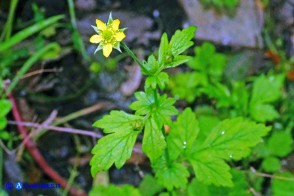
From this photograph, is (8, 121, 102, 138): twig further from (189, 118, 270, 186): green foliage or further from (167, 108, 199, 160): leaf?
(189, 118, 270, 186): green foliage

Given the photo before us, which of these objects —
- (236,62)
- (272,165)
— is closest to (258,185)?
(272,165)

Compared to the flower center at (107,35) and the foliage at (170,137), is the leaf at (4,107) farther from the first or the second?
the flower center at (107,35)

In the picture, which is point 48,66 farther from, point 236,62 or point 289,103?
point 289,103

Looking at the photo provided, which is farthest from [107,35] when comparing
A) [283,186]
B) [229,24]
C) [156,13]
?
[229,24]

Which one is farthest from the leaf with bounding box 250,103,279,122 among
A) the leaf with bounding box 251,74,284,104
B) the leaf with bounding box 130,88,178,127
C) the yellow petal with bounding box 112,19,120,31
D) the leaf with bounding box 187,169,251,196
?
the yellow petal with bounding box 112,19,120,31

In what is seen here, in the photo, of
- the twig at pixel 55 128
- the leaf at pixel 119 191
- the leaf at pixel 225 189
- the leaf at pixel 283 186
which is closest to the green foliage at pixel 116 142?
the leaf at pixel 119 191
